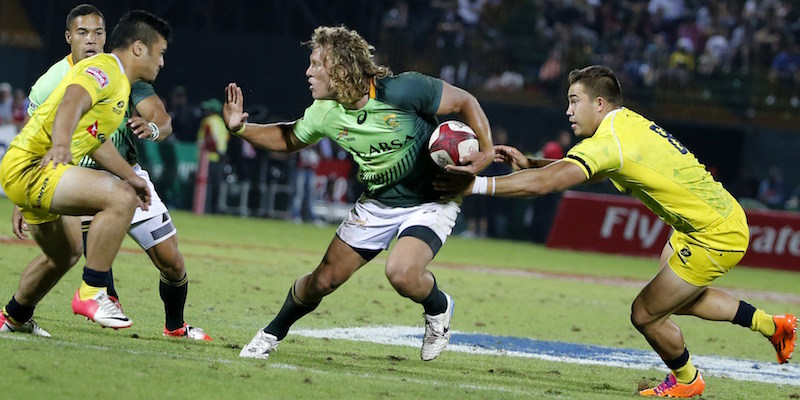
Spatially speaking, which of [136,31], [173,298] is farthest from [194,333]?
[136,31]

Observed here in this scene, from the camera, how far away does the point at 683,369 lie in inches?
290

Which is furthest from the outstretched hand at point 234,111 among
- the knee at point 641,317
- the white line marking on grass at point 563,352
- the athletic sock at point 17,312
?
the knee at point 641,317

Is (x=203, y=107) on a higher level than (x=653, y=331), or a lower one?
lower

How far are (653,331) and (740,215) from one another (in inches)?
37.0

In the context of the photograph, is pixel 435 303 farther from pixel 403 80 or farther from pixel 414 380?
pixel 403 80

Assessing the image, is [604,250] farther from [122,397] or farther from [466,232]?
[122,397]

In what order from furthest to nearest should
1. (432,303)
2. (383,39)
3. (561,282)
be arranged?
1. (383,39)
2. (561,282)
3. (432,303)

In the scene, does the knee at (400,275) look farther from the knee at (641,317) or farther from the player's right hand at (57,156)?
the player's right hand at (57,156)

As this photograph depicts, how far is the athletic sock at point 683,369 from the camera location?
7363mm

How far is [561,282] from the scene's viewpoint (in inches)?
621

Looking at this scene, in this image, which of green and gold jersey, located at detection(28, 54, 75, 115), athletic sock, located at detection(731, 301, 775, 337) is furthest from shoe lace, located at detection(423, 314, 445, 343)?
green and gold jersey, located at detection(28, 54, 75, 115)

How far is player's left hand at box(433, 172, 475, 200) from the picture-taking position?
7.05 meters

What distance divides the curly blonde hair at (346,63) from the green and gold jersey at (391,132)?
0.13 metres

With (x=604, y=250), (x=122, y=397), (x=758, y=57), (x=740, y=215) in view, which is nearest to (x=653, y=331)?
(x=740, y=215)
